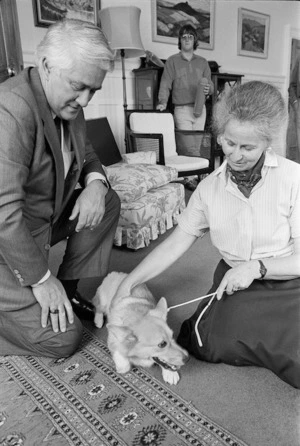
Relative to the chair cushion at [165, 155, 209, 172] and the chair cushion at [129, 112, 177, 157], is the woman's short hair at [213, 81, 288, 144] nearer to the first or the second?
the chair cushion at [165, 155, 209, 172]

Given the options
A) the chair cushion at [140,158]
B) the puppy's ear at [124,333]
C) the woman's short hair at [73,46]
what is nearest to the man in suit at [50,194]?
the woman's short hair at [73,46]

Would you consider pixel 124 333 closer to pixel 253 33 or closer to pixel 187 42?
pixel 187 42

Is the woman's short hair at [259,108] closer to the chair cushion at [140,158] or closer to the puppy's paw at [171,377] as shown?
the puppy's paw at [171,377]

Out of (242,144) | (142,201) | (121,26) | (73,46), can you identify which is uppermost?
(121,26)

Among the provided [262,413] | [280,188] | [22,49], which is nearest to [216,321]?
A: [262,413]

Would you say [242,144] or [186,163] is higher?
[242,144]

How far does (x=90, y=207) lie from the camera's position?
4.85 ft

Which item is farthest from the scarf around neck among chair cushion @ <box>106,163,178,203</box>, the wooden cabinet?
the wooden cabinet

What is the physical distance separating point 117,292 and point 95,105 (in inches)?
113

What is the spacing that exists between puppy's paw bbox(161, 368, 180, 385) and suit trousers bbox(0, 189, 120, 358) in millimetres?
369

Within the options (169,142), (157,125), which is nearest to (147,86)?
(157,125)

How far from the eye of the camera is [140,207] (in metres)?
2.52

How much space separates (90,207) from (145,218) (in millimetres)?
1094

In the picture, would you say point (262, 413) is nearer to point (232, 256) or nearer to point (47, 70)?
point (232, 256)
